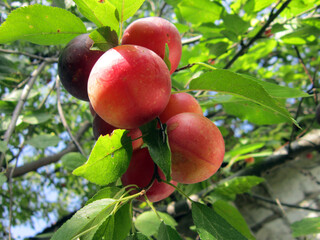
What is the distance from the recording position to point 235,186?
1.26m

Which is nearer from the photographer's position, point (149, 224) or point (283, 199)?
point (149, 224)

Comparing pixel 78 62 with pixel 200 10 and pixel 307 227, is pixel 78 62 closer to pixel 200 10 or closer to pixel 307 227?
pixel 200 10

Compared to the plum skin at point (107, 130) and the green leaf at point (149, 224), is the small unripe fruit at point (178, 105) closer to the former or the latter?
the plum skin at point (107, 130)

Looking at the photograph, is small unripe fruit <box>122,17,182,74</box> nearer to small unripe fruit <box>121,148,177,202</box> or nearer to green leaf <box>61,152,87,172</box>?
small unripe fruit <box>121,148,177,202</box>

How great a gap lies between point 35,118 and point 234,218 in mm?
1055

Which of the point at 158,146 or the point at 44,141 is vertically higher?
the point at 158,146

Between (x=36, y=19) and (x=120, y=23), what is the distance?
19 cm

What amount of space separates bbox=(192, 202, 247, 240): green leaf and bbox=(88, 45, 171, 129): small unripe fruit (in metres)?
0.26

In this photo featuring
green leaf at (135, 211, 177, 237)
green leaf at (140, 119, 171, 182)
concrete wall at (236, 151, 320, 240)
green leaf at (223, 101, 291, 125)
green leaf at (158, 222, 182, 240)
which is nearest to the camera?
green leaf at (140, 119, 171, 182)

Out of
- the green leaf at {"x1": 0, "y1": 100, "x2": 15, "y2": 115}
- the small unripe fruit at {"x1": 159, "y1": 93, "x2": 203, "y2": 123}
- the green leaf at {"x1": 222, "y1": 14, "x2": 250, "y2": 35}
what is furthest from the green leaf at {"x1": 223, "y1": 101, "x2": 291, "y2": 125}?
the green leaf at {"x1": 0, "y1": 100, "x2": 15, "y2": 115}

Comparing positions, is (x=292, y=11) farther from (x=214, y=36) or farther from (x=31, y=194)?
(x=31, y=194)

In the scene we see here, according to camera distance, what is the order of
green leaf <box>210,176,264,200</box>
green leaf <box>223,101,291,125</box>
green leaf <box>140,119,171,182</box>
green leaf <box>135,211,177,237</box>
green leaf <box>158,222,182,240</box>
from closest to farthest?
green leaf <box>140,119,171,182</box>, green leaf <box>158,222,182,240</box>, green leaf <box>223,101,291,125</box>, green leaf <box>135,211,177,237</box>, green leaf <box>210,176,264,200</box>

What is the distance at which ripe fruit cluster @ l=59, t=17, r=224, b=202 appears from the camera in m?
0.45

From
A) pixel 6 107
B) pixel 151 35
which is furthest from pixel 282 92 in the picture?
pixel 6 107
